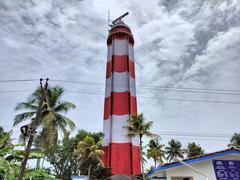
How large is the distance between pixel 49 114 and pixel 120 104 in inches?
579

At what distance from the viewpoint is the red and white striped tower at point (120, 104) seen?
33344 millimetres

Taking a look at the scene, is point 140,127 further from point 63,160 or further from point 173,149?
point 173,149

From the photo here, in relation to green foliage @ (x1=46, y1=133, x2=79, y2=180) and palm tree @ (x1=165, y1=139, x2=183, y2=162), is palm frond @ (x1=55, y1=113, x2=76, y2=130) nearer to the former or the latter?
green foliage @ (x1=46, y1=133, x2=79, y2=180)

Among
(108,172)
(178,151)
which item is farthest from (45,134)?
(178,151)

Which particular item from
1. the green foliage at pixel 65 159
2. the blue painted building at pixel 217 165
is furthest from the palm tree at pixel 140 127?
the blue painted building at pixel 217 165

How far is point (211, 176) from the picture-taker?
1148cm

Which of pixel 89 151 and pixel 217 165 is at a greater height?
pixel 89 151

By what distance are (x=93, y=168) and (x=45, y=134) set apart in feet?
47.8

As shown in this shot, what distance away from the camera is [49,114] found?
24500mm

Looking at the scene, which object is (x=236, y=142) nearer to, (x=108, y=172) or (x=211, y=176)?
(x=108, y=172)

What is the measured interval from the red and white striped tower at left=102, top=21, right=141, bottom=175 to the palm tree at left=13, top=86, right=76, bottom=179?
10900 mm

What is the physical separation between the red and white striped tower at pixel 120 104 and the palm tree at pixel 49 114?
10900 millimetres

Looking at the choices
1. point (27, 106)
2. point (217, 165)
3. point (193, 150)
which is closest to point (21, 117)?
Result: point (27, 106)

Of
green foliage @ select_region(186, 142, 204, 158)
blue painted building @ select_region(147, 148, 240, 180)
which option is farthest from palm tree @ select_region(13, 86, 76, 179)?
green foliage @ select_region(186, 142, 204, 158)
